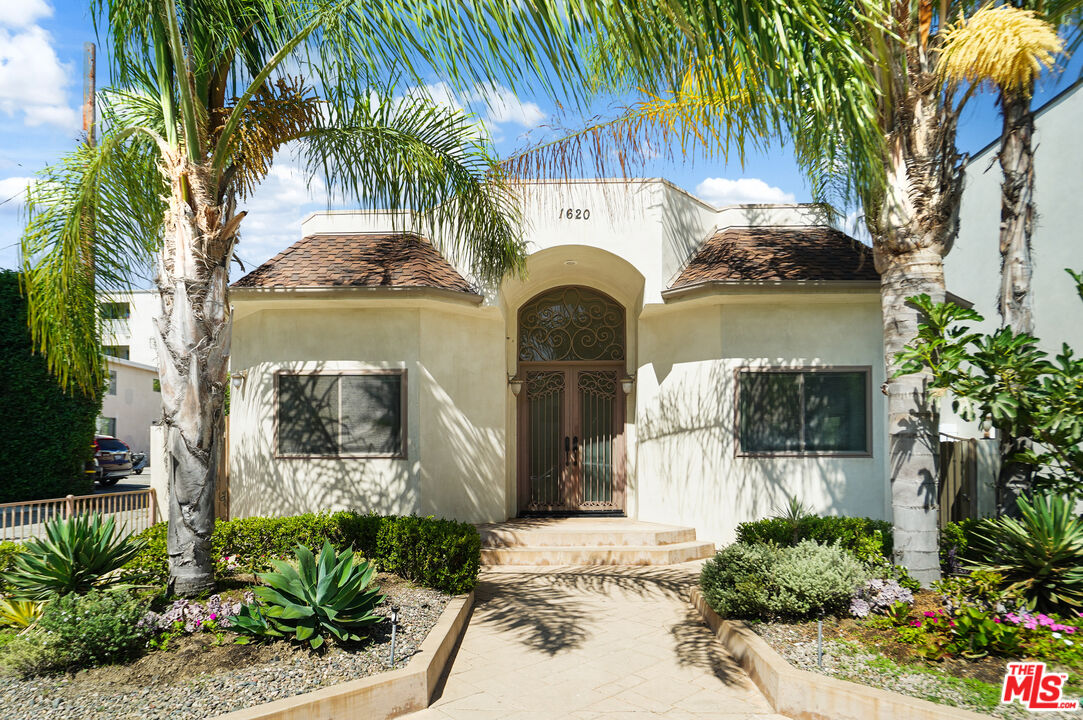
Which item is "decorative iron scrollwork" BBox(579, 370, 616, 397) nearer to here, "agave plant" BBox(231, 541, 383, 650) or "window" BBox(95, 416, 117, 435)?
"agave plant" BBox(231, 541, 383, 650)

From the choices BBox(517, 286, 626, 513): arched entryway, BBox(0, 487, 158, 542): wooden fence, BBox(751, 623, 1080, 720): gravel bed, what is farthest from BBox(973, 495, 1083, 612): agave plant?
BBox(0, 487, 158, 542): wooden fence

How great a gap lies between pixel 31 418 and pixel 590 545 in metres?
13.1

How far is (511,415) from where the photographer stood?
12.0 metres

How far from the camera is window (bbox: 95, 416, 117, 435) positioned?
27011mm

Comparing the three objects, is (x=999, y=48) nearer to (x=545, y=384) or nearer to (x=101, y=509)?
(x=545, y=384)

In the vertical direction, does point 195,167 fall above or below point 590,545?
above

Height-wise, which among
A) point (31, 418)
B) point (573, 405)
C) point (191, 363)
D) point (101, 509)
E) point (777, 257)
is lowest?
point (101, 509)

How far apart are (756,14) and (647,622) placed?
6.01m

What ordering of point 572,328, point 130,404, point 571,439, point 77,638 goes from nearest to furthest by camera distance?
point 77,638 < point 571,439 < point 572,328 < point 130,404

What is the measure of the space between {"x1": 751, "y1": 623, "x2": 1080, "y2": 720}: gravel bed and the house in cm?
461

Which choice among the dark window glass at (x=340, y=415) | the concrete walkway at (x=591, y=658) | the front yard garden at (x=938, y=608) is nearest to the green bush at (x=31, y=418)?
the dark window glass at (x=340, y=415)

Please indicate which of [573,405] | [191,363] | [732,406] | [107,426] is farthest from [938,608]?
[107,426]

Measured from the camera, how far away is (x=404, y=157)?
7.38 m

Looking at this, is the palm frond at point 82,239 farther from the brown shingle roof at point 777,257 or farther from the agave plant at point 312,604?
the brown shingle roof at point 777,257
